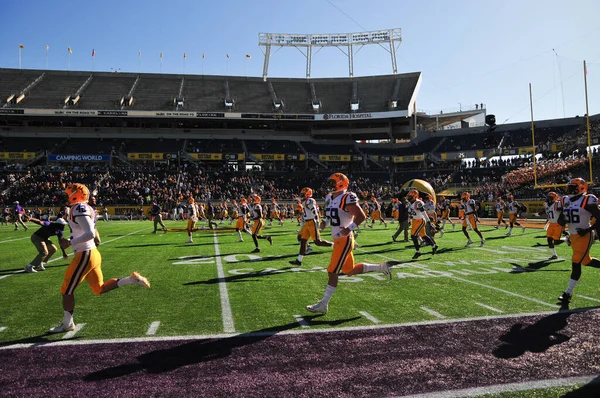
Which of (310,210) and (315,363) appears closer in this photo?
(315,363)

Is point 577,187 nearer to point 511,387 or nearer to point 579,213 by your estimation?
point 579,213

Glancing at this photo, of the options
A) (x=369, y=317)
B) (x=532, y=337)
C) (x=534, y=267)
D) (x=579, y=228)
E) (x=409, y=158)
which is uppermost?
(x=409, y=158)

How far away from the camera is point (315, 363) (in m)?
4.18

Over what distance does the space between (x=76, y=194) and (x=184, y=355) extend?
2757 millimetres

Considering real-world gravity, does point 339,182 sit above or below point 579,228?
above

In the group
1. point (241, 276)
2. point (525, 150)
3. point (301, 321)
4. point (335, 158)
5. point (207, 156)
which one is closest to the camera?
point (301, 321)

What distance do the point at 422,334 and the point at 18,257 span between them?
12771mm

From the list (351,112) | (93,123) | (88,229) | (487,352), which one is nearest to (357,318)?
(487,352)

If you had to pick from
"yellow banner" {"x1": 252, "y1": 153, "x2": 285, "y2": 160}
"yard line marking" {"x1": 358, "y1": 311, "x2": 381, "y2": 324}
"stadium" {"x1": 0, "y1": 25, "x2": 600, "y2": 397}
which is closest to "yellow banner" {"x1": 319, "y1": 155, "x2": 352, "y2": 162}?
"yellow banner" {"x1": 252, "y1": 153, "x2": 285, "y2": 160}

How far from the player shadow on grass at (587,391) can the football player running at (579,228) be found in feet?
10.1

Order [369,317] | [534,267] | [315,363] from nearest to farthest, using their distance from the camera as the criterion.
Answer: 1. [315,363]
2. [369,317]
3. [534,267]

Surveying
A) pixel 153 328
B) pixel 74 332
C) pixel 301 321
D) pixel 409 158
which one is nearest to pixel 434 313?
pixel 301 321

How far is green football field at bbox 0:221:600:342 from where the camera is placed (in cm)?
563

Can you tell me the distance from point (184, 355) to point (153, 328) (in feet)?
3.83
